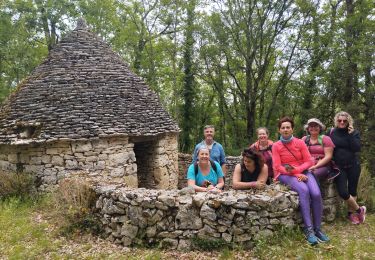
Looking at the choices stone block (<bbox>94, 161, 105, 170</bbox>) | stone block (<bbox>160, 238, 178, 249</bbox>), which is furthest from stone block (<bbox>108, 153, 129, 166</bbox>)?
stone block (<bbox>160, 238, 178, 249</bbox>)

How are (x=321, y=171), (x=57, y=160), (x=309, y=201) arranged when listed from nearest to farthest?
1. (x=309, y=201)
2. (x=321, y=171)
3. (x=57, y=160)

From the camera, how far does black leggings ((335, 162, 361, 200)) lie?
5129 mm

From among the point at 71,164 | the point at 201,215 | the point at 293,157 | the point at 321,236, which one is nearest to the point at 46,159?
the point at 71,164

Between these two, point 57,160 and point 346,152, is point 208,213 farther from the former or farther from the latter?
point 57,160

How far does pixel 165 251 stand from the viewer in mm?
4605

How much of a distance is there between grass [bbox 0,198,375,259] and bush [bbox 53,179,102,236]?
0.17m

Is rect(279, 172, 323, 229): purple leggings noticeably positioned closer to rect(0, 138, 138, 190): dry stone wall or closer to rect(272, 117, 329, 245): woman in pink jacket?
rect(272, 117, 329, 245): woman in pink jacket

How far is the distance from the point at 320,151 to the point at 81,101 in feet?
20.2

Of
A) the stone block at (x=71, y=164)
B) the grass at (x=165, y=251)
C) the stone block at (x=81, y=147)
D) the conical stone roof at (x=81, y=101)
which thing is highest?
the conical stone roof at (x=81, y=101)

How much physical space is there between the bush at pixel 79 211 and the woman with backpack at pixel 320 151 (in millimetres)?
3772

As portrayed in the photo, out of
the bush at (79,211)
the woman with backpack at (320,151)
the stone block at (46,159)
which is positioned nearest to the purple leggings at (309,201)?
the woman with backpack at (320,151)

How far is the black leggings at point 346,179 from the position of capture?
513cm

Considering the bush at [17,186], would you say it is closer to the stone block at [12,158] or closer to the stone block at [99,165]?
the stone block at [12,158]

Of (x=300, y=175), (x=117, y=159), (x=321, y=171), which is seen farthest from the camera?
(x=117, y=159)
